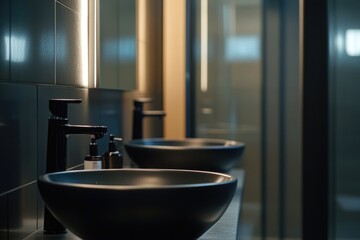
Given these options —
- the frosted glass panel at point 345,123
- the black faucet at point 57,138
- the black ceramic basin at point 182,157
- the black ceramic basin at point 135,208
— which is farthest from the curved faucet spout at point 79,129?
the frosted glass panel at point 345,123

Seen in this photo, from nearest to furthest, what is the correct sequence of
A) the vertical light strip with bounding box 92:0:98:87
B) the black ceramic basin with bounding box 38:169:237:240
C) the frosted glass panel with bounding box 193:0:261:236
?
the black ceramic basin with bounding box 38:169:237:240 → the vertical light strip with bounding box 92:0:98:87 → the frosted glass panel with bounding box 193:0:261:236

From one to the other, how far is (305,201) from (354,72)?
62cm

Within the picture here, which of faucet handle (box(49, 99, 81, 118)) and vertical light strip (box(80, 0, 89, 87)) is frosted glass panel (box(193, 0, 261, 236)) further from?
faucet handle (box(49, 99, 81, 118))

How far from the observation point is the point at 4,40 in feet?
3.60

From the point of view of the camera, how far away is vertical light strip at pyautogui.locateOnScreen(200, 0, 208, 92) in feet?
10.8

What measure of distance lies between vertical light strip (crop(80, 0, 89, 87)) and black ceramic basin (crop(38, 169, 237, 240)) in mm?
675

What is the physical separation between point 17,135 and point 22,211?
0.16 m

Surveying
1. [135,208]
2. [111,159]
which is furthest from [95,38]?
[135,208]

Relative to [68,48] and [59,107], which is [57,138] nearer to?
[59,107]

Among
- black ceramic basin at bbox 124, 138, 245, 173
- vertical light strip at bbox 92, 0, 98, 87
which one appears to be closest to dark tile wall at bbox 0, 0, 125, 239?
vertical light strip at bbox 92, 0, 98, 87

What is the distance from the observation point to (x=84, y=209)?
0.97 metres

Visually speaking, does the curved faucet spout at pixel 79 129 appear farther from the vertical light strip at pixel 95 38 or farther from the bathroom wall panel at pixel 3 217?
the vertical light strip at pixel 95 38

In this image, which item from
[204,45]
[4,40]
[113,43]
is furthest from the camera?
[204,45]

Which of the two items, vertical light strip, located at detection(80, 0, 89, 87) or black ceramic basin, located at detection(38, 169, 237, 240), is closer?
black ceramic basin, located at detection(38, 169, 237, 240)
